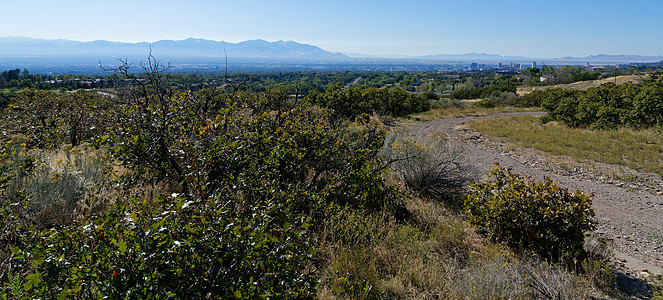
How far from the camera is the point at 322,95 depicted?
64.8 feet

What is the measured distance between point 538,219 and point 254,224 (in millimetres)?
3314

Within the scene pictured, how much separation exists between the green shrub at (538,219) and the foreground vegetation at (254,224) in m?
0.02

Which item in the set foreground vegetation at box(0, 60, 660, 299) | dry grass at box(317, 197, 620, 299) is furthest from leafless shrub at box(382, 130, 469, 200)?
dry grass at box(317, 197, 620, 299)

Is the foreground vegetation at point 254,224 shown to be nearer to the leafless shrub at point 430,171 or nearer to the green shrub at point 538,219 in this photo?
the green shrub at point 538,219

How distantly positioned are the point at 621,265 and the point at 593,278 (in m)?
0.98

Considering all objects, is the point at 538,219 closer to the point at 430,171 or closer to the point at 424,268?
the point at 424,268

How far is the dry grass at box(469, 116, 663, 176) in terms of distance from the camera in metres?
8.98

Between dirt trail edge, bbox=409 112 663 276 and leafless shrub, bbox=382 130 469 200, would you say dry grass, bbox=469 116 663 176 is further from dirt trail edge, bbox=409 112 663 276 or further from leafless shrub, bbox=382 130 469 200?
leafless shrub, bbox=382 130 469 200

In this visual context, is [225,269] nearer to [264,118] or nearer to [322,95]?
[264,118]

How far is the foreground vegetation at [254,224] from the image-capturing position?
1618mm

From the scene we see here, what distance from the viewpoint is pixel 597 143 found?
10836mm

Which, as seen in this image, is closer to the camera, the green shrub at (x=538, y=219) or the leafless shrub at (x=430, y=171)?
the green shrub at (x=538, y=219)

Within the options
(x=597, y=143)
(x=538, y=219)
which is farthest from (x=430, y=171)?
(x=597, y=143)

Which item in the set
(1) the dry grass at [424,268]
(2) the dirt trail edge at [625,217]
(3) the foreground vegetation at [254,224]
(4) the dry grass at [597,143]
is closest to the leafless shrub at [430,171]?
(3) the foreground vegetation at [254,224]
